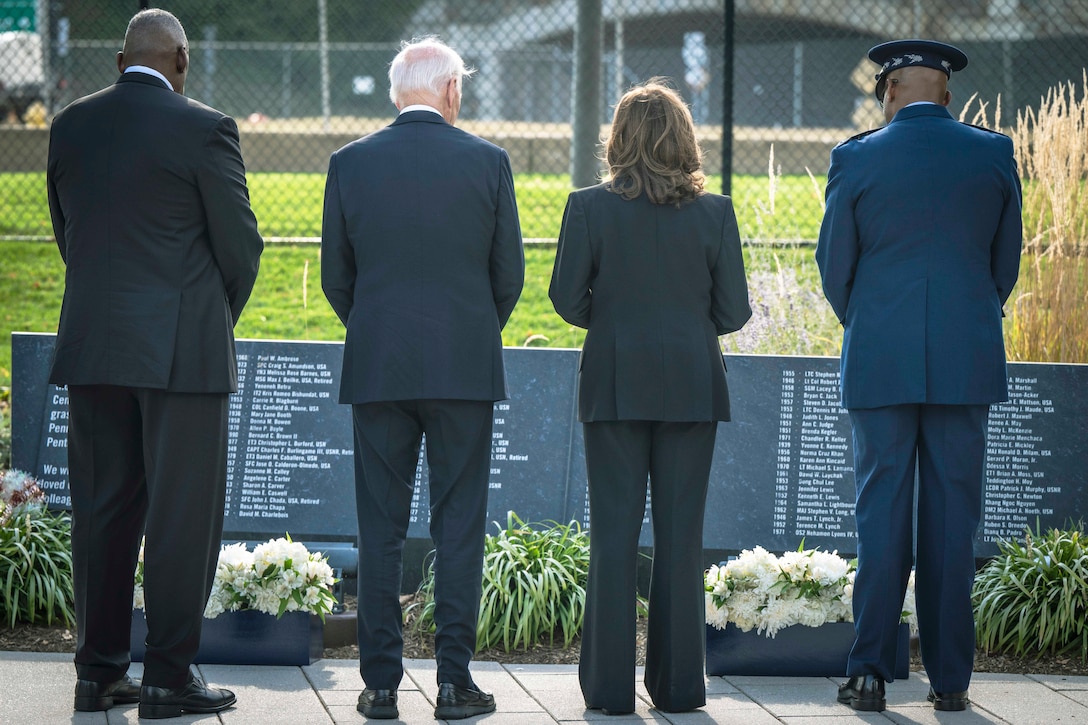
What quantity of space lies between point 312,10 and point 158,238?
18.6 m

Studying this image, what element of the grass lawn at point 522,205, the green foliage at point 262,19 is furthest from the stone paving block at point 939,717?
the green foliage at point 262,19

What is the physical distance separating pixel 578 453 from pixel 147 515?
2.21 m

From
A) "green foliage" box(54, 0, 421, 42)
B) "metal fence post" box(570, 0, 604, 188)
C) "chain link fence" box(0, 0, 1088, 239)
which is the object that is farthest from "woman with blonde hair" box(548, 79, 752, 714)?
"green foliage" box(54, 0, 421, 42)

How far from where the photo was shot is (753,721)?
396 centimetres

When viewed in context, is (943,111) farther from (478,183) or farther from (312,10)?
(312,10)

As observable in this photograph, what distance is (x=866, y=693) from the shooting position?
4066mm

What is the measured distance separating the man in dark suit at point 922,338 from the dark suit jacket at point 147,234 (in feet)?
6.60

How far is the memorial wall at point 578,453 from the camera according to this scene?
17.8 ft

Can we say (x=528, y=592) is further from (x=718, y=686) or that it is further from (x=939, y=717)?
(x=939, y=717)

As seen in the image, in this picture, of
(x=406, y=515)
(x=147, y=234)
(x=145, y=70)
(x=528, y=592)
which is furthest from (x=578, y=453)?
(x=145, y=70)

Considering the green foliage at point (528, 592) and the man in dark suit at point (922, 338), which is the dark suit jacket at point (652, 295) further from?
the green foliage at point (528, 592)

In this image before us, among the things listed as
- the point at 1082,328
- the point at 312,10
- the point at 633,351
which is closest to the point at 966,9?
the point at 312,10

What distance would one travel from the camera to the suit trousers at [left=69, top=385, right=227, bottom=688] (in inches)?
149

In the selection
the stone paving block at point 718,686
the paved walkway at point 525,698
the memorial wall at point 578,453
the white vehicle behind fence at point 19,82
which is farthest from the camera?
the white vehicle behind fence at point 19,82
